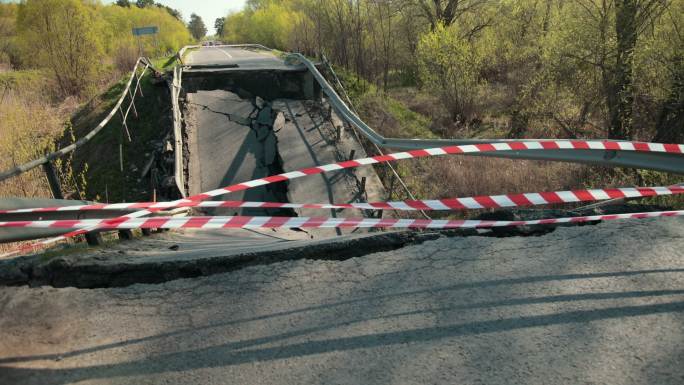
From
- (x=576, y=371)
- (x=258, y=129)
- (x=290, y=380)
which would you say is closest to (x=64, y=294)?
(x=290, y=380)

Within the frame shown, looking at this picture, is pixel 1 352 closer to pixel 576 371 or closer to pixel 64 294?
pixel 64 294

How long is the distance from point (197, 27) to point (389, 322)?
497ft

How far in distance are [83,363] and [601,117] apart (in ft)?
40.5

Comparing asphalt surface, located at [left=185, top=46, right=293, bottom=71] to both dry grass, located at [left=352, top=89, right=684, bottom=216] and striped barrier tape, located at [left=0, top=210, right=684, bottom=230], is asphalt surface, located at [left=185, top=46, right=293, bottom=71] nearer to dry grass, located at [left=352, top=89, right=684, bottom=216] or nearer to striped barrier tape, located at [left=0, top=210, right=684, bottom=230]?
dry grass, located at [left=352, top=89, right=684, bottom=216]

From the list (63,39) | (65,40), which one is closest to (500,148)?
(65,40)

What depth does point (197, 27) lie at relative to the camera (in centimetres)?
13800

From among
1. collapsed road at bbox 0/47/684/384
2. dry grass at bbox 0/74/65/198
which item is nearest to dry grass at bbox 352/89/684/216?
collapsed road at bbox 0/47/684/384

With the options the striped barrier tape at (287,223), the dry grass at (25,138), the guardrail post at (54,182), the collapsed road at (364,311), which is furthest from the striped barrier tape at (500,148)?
the dry grass at (25,138)

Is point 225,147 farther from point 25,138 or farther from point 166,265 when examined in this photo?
point 166,265

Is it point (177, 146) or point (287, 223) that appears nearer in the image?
point (287, 223)

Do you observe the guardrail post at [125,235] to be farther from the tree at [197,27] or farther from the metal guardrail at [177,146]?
the tree at [197,27]

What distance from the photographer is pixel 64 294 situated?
10.9 ft

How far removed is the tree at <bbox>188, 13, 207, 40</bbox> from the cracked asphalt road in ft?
469

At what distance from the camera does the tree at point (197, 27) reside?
13501 cm
